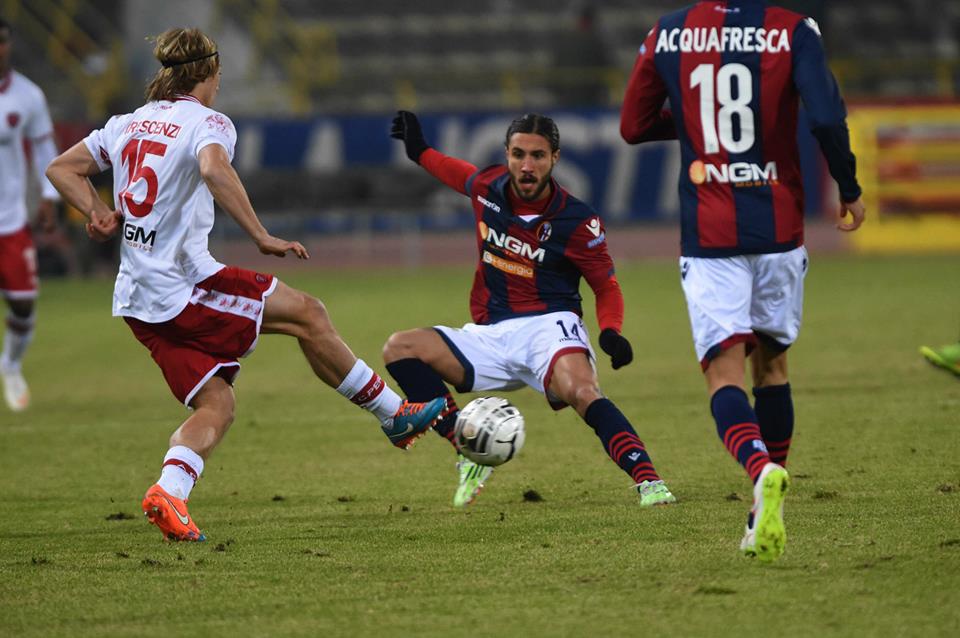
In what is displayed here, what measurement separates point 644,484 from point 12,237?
20.1 feet

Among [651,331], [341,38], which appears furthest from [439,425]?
[341,38]

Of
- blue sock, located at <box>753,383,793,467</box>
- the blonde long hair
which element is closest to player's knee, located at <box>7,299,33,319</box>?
the blonde long hair

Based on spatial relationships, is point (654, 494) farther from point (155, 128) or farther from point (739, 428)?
point (155, 128)

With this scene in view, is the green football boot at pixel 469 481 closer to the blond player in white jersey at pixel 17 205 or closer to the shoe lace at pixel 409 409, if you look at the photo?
the shoe lace at pixel 409 409

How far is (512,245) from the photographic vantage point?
6.82 metres

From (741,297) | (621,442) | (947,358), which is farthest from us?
(947,358)

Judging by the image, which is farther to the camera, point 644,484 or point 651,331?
point 651,331

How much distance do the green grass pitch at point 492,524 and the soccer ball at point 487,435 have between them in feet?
0.90

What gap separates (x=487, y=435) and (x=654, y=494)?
29.5 inches

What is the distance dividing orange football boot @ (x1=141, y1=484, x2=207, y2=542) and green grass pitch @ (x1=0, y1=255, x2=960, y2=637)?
67 mm

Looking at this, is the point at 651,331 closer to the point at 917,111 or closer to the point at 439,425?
the point at 439,425

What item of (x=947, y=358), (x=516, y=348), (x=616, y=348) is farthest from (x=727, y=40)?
(x=947, y=358)

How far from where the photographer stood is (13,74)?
1048 centimetres

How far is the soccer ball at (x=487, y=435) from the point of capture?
235 inches
